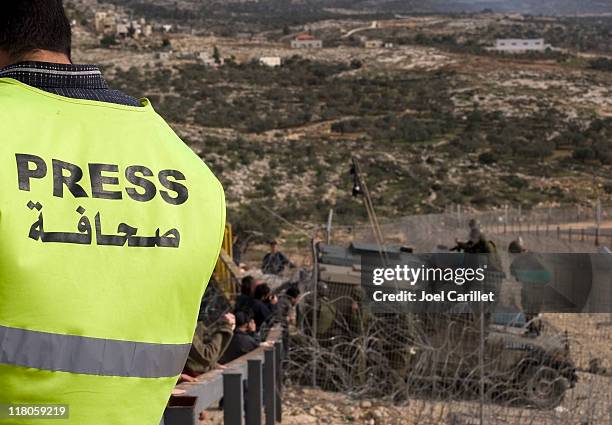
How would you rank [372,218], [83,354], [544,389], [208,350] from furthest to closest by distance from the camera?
[372,218], [544,389], [208,350], [83,354]

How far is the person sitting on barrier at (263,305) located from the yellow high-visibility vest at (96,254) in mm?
5857

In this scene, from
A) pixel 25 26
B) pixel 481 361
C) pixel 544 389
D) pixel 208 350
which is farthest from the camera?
pixel 544 389

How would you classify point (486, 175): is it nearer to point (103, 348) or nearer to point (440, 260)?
point (440, 260)

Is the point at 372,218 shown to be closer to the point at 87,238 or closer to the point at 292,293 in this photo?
the point at 292,293

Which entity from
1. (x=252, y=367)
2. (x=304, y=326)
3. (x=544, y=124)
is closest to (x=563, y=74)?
(x=544, y=124)

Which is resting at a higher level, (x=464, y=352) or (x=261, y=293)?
(x=464, y=352)

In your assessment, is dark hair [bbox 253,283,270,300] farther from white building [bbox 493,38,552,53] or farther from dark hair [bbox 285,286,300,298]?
white building [bbox 493,38,552,53]

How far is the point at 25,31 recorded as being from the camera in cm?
147

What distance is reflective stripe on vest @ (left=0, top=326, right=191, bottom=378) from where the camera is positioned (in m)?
1.28

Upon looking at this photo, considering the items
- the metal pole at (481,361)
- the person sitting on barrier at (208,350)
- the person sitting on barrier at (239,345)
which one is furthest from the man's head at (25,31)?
the person sitting on barrier at (239,345)

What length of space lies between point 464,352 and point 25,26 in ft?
16.4

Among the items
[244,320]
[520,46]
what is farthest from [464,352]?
[520,46]

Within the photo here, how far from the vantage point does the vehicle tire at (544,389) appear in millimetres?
5746

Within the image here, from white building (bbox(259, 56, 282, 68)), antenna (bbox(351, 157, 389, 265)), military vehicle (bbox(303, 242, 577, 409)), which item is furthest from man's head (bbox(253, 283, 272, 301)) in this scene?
white building (bbox(259, 56, 282, 68))
